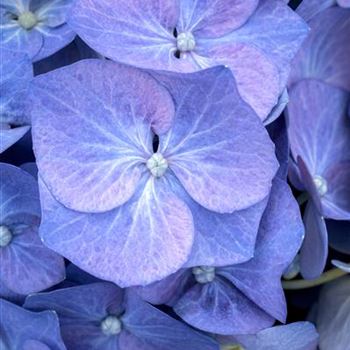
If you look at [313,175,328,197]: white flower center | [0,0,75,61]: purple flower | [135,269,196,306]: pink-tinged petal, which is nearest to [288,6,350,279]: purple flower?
[313,175,328,197]: white flower center

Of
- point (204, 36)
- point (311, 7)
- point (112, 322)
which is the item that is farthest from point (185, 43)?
point (112, 322)

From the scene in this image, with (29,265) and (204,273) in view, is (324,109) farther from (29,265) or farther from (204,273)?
(29,265)

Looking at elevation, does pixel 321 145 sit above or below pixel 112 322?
above

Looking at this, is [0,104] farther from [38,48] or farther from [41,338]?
[41,338]

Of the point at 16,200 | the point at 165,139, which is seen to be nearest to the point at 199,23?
the point at 165,139

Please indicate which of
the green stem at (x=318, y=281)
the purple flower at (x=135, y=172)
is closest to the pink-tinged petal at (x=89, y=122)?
the purple flower at (x=135, y=172)

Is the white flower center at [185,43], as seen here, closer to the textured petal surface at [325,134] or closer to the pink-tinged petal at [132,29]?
the pink-tinged petal at [132,29]
